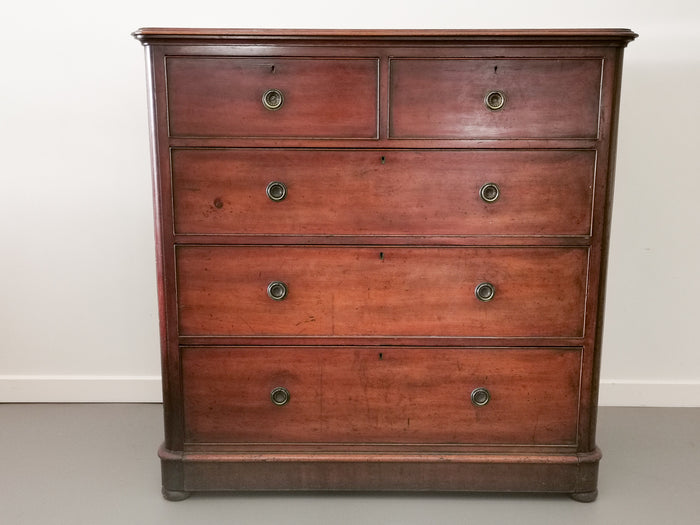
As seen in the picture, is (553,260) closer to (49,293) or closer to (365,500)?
(365,500)

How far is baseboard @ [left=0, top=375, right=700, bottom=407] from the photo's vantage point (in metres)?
2.78

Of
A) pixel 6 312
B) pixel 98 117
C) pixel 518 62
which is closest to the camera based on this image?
pixel 518 62

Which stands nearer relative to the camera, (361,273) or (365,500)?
(361,273)

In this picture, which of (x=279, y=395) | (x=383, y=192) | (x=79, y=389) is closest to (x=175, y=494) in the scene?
(x=279, y=395)

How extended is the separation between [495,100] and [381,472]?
121cm

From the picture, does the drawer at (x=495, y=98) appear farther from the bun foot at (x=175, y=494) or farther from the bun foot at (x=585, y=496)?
the bun foot at (x=175, y=494)

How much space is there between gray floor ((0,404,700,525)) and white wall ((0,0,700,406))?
0.31 meters

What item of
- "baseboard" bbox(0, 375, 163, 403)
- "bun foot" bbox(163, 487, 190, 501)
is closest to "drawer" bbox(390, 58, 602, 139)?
"bun foot" bbox(163, 487, 190, 501)

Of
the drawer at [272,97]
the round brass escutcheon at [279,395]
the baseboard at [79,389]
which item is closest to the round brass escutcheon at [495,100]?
the drawer at [272,97]

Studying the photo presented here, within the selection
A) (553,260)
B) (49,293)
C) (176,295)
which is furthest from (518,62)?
(49,293)

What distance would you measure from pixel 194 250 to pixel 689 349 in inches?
85.6

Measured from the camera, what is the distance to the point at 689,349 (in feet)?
9.05

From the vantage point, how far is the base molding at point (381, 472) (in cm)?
201

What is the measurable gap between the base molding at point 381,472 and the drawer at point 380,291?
403mm
